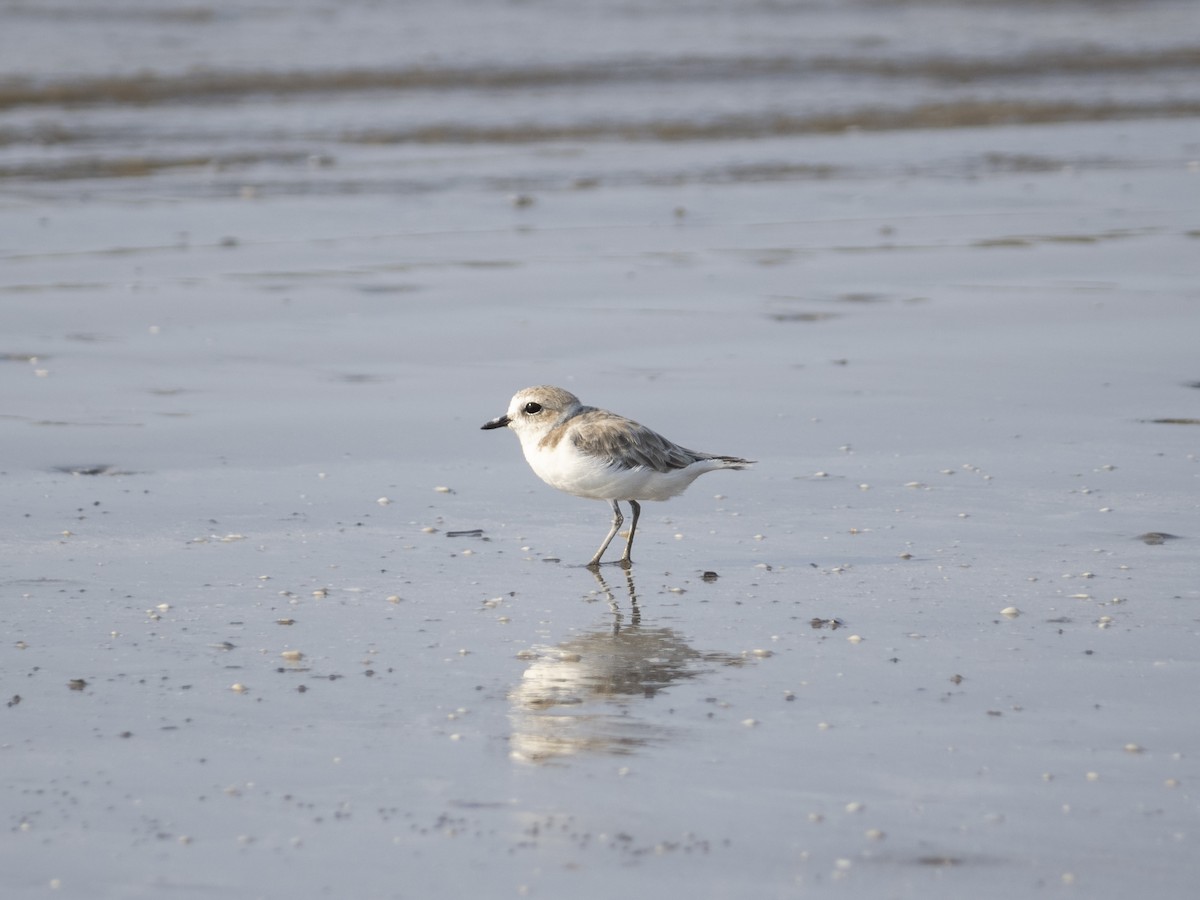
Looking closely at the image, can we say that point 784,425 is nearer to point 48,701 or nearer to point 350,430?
point 350,430

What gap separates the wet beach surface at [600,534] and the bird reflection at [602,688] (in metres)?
0.02

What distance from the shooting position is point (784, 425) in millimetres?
9250

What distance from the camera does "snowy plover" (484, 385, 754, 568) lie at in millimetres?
7012

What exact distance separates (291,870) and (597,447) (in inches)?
119

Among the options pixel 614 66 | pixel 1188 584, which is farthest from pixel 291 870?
pixel 614 66

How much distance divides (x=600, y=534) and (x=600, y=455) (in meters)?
0.81

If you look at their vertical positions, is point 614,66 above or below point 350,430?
above

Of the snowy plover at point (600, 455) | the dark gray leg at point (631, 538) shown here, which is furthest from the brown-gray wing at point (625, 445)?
the dark gray leg at point (631, 538)

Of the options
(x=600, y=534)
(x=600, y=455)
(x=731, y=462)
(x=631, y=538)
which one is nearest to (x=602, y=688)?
(x=600, y=455)

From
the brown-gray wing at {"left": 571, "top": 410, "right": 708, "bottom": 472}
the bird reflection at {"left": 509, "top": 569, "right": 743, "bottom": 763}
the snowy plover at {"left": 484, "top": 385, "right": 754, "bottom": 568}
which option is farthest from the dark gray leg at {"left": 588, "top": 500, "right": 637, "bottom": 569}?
the bird reflection at {"left": 509, "top": 569, "right": 743, "bottom": 763}

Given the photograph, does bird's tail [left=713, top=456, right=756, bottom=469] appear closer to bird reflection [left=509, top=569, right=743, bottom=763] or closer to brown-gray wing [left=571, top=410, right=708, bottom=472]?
brown-gray wing [left=571, top=410, right=708, bottom=472]

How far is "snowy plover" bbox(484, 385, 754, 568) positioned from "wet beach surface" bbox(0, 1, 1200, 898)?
316 mm

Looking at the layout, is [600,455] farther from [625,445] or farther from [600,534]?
[600,534]

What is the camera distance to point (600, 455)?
6.99 meters
